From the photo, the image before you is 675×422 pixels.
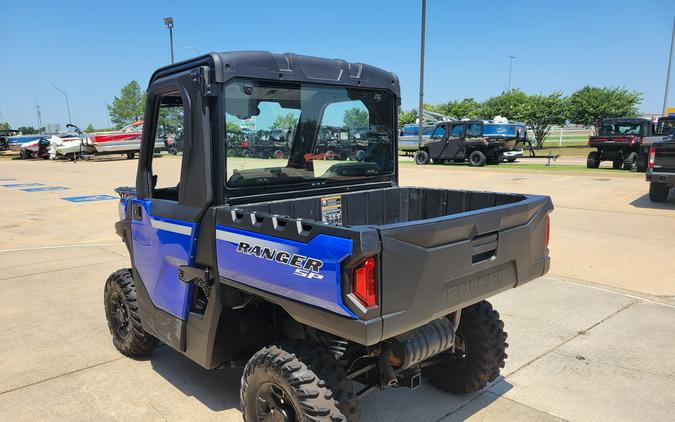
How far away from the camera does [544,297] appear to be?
5.19 m

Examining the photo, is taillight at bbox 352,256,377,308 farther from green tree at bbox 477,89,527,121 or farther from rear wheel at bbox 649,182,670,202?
green tree at bbox 477,89,527,121

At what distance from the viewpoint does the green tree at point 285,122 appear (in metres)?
3.13

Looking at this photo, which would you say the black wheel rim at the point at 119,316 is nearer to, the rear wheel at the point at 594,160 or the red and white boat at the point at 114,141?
the rear wheel at the point at 594,160

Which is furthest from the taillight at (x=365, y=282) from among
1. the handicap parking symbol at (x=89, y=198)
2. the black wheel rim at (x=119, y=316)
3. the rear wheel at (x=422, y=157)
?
the rear wheel at (x=422, y=157)

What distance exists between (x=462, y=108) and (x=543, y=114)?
1253 centimetres

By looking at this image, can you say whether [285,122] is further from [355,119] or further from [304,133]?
[355,119]

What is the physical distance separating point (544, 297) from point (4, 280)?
6.31 m

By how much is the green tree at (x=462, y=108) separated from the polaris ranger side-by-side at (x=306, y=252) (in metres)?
47.3

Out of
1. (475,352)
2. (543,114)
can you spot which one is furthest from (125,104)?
(475,352)

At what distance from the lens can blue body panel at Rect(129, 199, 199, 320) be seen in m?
2.86

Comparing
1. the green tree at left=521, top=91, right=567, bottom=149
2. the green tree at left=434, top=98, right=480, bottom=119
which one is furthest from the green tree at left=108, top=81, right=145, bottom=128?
the green tree at left=521, top=91, right=567, bottom=149

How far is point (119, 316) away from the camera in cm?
388

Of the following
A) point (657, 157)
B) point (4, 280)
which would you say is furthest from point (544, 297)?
point (657, 157)

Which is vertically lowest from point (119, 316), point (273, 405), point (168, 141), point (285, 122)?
point (119, 316)
